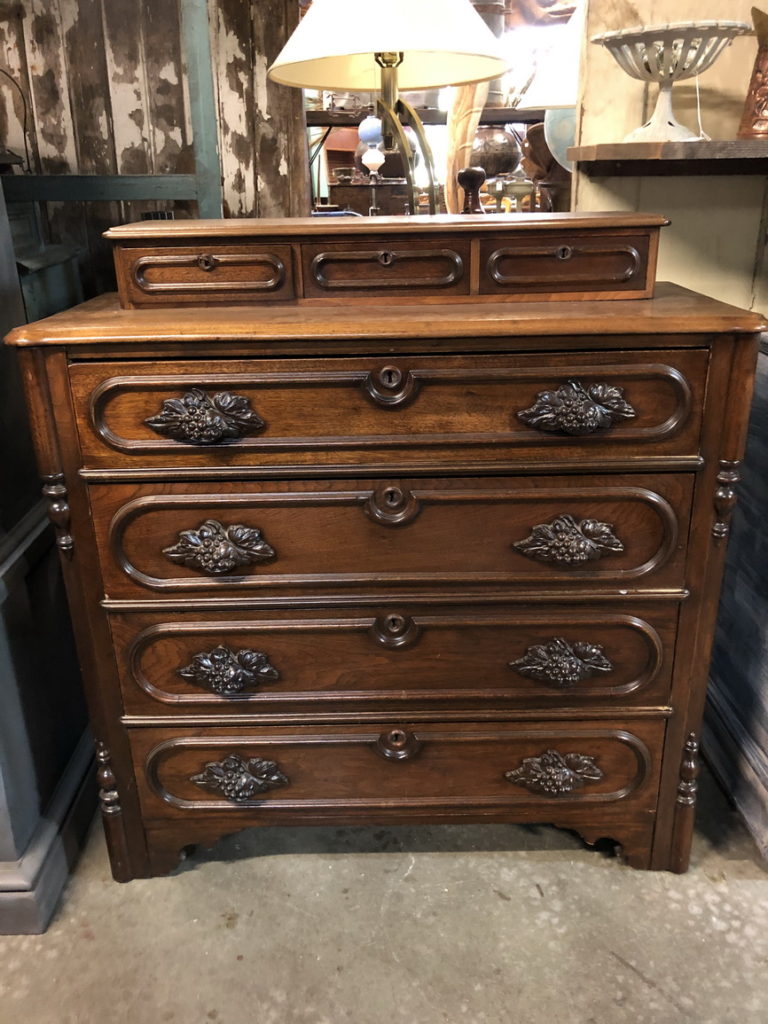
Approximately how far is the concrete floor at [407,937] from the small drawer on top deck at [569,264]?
1047 millimetres

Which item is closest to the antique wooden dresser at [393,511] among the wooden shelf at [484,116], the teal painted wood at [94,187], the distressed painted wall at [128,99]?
the teal painted wood at [94,187]

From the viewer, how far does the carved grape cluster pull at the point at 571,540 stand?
1.24 m

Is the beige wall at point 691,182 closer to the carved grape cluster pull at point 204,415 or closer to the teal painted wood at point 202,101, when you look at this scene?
the teal painted wood at point 202,101

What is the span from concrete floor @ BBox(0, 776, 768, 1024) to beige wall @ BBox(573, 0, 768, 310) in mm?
1176

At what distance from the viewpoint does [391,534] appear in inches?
49.2

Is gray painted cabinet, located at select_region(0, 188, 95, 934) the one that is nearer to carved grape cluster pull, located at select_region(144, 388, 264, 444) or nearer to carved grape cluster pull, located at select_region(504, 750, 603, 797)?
carved grape cluster pull, located at select_region(144, 388, 264, 444)

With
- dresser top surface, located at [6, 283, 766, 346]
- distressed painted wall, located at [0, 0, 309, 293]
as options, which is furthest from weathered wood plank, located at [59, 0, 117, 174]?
dresser top surface, located at [6, 283, 766, 346]

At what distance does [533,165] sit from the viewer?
276cm

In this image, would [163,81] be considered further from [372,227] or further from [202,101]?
[372,227]

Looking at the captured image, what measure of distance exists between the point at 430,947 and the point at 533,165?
2.43 m

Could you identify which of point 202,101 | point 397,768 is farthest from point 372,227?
point 397,768

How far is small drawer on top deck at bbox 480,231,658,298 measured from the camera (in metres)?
1.24

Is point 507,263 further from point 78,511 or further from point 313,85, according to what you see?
point 78,511

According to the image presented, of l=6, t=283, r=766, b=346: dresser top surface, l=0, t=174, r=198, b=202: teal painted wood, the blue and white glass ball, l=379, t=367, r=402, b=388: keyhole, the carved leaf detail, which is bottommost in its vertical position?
the carved leaf detail
